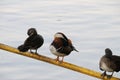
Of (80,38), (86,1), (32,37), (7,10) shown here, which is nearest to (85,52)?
(80,38)

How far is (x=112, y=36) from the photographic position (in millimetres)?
15773

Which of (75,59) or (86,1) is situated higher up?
(86,1)

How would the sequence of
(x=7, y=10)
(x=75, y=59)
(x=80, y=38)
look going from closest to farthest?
(x=75, y=59) < (x=80, y=38) < (x=7, y=10)

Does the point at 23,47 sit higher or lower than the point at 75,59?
higher

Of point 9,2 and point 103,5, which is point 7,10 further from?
point 103,5

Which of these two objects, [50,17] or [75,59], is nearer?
[75,59]

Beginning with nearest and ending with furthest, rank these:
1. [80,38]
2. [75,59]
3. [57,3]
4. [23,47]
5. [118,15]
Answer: [23,47] < [75,59] < [80,38] < [118,15] < [57,3]

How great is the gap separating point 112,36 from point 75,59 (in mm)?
2939

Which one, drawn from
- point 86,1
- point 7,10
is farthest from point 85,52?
point 86,1

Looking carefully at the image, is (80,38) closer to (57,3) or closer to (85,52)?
(85,52)

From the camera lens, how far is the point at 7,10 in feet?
69.3

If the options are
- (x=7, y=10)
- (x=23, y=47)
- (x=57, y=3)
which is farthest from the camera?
(x=57, y=3)

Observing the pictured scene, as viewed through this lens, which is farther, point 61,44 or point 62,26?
point 62,26

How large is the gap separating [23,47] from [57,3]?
14284 millimetres
